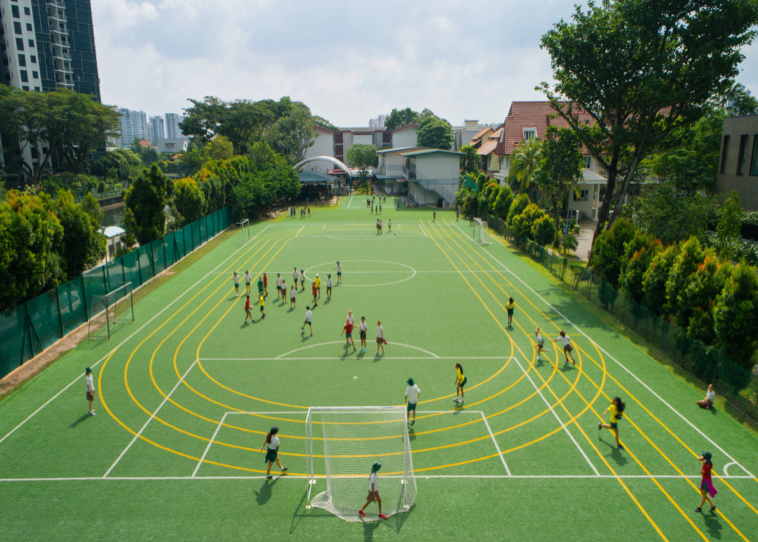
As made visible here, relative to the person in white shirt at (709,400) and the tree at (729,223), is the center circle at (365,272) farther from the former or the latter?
the person in white shirt at (709,400)

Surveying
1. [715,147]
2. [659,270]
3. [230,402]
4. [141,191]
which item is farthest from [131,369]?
[715,147]

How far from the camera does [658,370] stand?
19.6 m

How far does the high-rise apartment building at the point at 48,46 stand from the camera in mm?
88500

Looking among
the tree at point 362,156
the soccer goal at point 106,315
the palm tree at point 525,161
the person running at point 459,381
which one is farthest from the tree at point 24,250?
the tree at point 362,156

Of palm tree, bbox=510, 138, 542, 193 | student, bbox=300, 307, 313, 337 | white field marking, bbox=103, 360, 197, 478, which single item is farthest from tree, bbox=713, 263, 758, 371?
palm tree, bbox=510, 138, 542, 193

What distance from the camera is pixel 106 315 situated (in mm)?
24000

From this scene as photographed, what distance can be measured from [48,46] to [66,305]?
323ft

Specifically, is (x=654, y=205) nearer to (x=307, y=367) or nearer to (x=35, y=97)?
(x=307, y=367)

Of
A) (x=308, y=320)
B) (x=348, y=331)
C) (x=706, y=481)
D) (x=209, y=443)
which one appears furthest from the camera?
(x=308, y=320)

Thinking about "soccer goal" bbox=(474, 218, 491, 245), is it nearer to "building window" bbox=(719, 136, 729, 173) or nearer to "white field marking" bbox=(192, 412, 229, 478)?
"building window" bbox=(719, 136, 729, 173)

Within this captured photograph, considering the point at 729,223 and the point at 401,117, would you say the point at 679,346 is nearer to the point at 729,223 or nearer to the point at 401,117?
the point at 729,223

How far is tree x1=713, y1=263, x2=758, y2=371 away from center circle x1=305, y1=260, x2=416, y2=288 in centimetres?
1851

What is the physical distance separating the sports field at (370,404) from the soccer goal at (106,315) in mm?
691

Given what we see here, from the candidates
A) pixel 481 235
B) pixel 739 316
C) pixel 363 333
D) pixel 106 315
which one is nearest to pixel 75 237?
pixel 106 315
